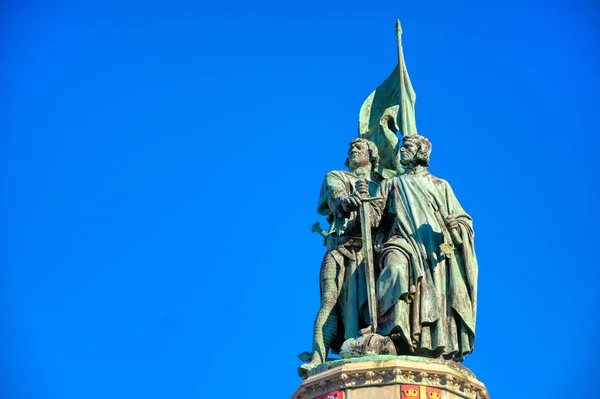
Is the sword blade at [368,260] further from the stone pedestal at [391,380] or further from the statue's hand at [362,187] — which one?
the stone pedestal at [391,380]

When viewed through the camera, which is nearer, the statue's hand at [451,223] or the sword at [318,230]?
the statue's hand at [451,223]

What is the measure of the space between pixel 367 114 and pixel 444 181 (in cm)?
323

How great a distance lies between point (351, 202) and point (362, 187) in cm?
42

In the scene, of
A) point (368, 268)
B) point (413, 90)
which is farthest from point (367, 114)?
point (368, 268)

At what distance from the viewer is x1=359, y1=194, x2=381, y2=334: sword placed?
22734 mm

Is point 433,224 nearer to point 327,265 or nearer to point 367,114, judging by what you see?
point 327,265

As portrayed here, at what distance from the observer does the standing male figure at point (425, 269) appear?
2267 centimetres

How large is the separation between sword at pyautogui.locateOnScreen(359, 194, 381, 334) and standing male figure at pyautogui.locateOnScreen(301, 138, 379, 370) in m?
0.19

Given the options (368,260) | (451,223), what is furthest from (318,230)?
(451,223)

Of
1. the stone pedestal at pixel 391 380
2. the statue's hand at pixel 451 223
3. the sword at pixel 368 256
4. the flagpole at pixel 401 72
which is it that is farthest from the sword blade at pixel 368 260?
the flagpole at pixel 401 72

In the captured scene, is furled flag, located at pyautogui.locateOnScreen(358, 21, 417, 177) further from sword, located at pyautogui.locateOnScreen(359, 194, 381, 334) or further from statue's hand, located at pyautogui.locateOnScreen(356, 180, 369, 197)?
sword, located at pyautogui.locateOnScreen(359, 194, 381, 334)

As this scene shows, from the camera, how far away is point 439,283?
23156 millimetres

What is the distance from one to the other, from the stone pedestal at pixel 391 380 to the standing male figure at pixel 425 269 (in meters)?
0.79

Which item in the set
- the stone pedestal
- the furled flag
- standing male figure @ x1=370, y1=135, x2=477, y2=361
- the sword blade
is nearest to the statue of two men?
standing male figure @ x1=370, y1=135, x2=477, y2=361
